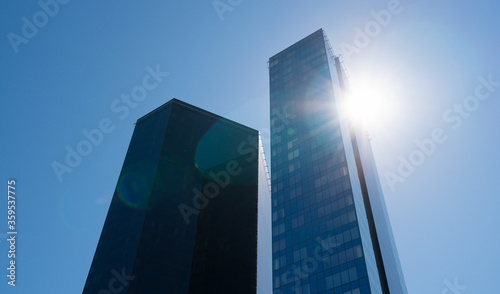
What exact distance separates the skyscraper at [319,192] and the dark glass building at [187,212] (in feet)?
106

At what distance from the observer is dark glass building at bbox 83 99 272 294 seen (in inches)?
4296

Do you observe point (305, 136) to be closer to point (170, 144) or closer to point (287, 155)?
point (287, 155)

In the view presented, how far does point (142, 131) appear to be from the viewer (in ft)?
476

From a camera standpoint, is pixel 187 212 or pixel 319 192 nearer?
pixel 319 192

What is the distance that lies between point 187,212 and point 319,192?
157 feet

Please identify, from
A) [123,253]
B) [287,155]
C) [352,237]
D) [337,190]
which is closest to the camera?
[352,237]

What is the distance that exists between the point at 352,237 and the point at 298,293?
13067mm

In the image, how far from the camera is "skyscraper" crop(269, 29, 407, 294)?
77.1 meters

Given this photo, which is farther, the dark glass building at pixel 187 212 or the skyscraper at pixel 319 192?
the dark glass building at pixel 187 212

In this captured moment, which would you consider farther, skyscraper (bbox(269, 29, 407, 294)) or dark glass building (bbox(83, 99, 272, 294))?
dark glass building (bbox(83, 99, 272, 294))

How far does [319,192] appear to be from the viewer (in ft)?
292

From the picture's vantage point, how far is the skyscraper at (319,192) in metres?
77.1

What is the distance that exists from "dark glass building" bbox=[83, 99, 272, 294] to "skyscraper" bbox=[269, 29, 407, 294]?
32.4 m

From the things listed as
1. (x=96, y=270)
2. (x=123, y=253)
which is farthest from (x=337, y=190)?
(x=96, y=270)
